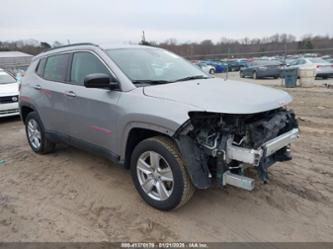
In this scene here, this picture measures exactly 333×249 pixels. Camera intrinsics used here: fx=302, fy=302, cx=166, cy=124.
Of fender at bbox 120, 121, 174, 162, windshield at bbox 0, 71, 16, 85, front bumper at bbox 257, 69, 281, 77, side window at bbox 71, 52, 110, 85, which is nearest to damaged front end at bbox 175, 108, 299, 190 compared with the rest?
fender at bbox 120, 121, 174, 162

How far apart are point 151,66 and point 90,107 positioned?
0.99 meters

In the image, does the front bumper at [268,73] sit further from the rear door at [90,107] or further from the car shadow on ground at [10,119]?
the rear door at [90,107]

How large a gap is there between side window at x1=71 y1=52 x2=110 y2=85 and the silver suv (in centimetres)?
1

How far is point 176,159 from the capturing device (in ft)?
10.4

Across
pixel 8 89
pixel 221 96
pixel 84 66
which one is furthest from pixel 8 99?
pixel 221 96

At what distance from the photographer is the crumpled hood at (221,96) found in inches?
116

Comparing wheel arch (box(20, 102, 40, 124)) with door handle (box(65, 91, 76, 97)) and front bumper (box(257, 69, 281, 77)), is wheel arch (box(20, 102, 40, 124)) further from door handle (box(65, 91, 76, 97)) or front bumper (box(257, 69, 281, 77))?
front bumper (box(257, 69, 281, 77))

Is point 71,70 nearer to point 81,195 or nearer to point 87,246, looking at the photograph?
point 81,195

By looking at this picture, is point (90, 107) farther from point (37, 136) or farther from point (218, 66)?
point (218, 66)

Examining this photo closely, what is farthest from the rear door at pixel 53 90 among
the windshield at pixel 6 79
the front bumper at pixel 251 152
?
the windshield at pixel 6 79

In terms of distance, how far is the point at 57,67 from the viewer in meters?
4.90

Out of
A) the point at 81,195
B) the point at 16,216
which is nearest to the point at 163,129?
the point at 81,195

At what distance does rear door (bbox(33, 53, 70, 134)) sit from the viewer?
4.63 meters

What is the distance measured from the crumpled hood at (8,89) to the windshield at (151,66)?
596cm
